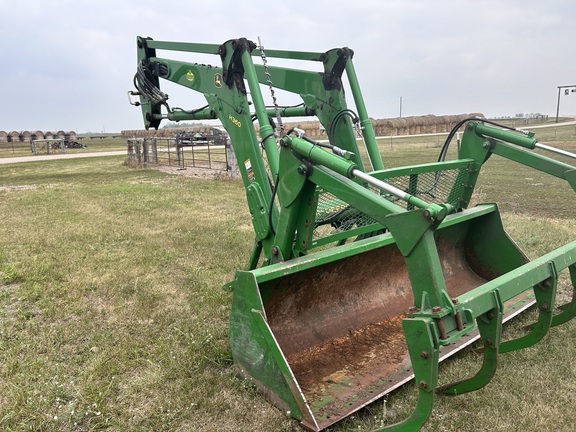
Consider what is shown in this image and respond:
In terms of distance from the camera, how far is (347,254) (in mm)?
3354

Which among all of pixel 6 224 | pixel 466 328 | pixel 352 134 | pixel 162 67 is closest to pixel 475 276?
pixel 352 134

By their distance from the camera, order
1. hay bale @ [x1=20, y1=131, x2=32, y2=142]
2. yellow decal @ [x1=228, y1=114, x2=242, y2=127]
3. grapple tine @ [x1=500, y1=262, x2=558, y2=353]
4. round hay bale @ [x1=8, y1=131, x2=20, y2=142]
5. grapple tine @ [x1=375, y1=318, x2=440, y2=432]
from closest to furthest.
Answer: grapple tine @ [x1=375, y1=318, x2=440, y2=432]
grapple tine @ [x1=500, y1=262, x2=558, y2=353]
yellow decal @ [x1=228, y1=114, x2=242, y2=127]
round hay bale @ [x1=8, y1=131, x2=20, y2=142]
hay bale @ [x1=20, y1=131, x2=32, y2=142]

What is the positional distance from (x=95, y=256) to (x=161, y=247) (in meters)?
0.86

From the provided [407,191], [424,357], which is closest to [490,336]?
[424,357]

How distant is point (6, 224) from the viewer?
801cm

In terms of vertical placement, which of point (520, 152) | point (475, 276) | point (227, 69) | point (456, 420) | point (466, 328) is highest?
point (227, 69)

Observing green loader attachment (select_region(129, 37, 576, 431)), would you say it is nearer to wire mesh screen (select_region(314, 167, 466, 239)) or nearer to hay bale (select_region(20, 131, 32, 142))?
wire mesh screen (select_region(314, 167, 466, 239))

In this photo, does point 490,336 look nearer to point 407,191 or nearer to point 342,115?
point 407,191

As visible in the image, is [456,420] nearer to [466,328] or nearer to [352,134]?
[466,328]

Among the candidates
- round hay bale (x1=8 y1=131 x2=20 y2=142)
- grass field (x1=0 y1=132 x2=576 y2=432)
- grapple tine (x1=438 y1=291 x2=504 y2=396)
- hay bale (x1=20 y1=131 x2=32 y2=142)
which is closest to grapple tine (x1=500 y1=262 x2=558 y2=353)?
grass field (x1=0 y1=132 x2=576 y2=432)

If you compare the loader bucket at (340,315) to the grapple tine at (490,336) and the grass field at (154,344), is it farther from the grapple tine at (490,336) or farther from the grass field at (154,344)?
the grapple tine at (490,336)

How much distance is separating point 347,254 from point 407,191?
38.8 inches

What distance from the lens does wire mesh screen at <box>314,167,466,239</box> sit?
11.9 feet

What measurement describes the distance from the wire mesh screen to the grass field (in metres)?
1.23
